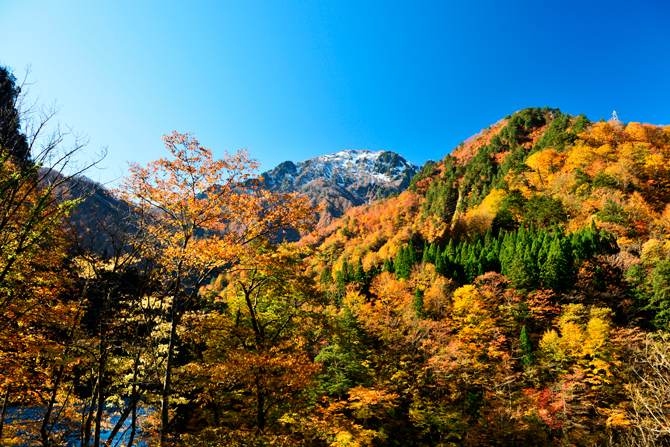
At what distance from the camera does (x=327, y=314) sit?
17.2m

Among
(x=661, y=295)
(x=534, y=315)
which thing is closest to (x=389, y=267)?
(x=534, y=315)

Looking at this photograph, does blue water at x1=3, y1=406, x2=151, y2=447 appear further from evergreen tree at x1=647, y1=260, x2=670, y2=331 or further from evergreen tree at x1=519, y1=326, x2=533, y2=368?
evergreen tree at x1=647, y1=260, x2=670, y2=331

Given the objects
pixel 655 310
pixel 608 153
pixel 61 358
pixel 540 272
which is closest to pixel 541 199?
pixel 608 153

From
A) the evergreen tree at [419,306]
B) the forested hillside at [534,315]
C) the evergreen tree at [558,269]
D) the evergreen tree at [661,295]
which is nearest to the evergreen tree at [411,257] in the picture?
the forested hillside at [534,315]

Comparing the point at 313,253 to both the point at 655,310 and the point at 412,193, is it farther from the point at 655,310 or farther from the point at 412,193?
the point at 412,193

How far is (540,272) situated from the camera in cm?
3372

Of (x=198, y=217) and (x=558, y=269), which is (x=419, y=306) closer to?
(x=558, y=269)

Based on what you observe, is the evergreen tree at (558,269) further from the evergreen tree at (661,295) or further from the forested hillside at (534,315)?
the evergreen tree at (661,295)

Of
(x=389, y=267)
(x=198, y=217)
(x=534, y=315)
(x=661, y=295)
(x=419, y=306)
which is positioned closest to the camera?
(x=198, y=217)

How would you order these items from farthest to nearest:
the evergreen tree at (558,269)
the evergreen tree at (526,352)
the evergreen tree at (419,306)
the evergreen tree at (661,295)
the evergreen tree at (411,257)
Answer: the evergreen tree at (411,257), the evergreen tree at (558,269), the evergreen tree at (419,306), the evergreen tree at (661,295), the evergreen tree at (526,352)

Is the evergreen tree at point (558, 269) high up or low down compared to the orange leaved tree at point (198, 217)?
up

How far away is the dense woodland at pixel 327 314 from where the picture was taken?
8.33 meters

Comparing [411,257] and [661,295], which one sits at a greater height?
[411,257]

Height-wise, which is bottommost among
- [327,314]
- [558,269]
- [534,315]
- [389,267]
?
[327,314]
